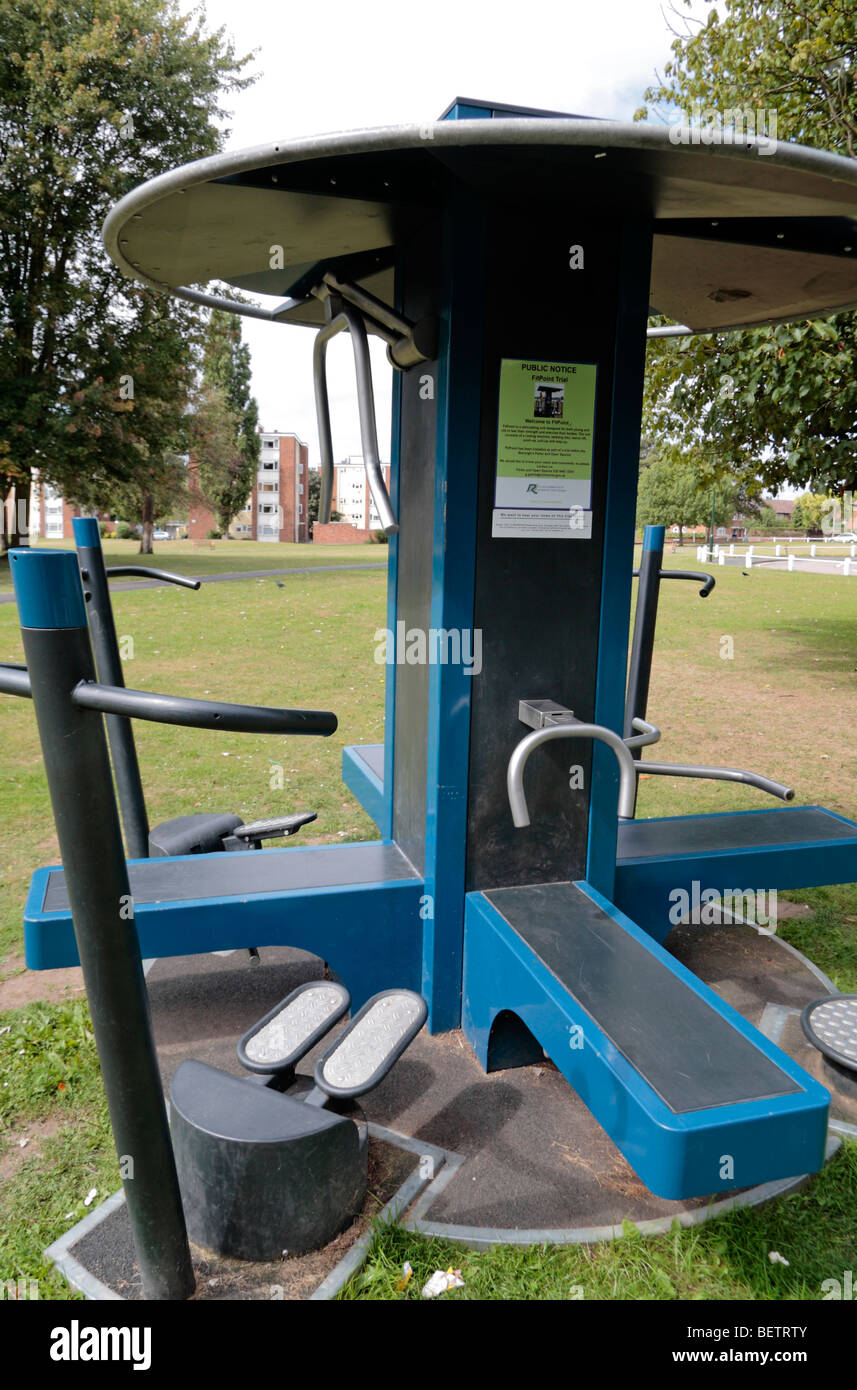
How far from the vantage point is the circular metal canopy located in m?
1.88

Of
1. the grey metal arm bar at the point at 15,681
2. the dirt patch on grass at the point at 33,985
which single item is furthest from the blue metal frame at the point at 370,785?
the grey metal arm bar at the point at 15,681

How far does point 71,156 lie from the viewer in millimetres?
18672

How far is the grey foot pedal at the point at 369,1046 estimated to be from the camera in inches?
87.5

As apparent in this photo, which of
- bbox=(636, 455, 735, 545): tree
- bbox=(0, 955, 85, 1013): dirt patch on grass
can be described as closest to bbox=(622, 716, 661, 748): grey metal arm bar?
bbox=(0, 955, 85, 1013): dirt patch on grass

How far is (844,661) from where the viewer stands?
1171cm

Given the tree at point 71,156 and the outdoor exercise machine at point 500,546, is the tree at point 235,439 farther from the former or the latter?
the outdoor exercise machine at point 500,546

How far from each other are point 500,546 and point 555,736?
2.21ft

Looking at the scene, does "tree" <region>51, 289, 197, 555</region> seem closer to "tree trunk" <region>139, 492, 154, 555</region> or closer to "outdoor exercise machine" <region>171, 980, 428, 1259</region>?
"tree trunk" <region>139, 492, 154, 555</region>

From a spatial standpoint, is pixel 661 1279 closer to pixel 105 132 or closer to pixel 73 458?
pixel 73 458

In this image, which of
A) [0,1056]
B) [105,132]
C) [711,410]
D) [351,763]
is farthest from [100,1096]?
[105,132]

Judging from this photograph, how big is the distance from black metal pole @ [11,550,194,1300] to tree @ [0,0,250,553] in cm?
1943

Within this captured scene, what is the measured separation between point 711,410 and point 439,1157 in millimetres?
8243

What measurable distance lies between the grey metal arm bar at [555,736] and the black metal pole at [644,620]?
1579mm
